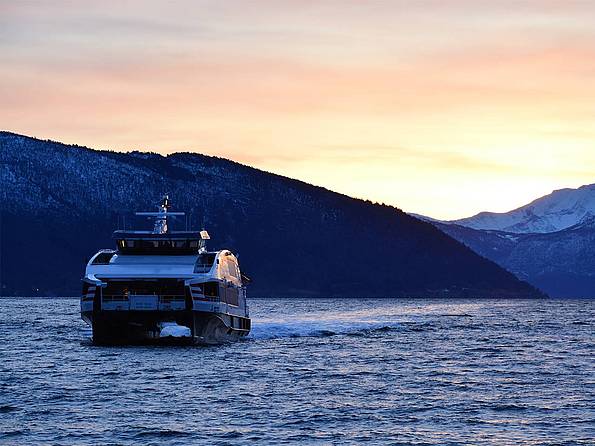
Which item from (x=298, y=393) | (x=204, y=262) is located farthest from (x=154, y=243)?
(x=298, y=393)

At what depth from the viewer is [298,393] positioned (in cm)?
6084

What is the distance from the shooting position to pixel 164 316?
8706 cm

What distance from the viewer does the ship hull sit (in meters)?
87.7

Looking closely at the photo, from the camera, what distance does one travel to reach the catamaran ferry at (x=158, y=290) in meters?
87.2

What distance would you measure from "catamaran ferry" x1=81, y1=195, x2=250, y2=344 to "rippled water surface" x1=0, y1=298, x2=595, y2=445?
2.29 meters

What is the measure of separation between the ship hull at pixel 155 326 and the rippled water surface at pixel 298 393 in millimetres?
1723

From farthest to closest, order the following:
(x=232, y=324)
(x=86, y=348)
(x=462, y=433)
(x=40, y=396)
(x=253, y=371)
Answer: (x=232, y=324)
(x=86, y=348)
(x=253, y=371)
(x=40, y=396)
(x=462, y=433)

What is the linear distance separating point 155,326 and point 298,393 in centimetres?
3695

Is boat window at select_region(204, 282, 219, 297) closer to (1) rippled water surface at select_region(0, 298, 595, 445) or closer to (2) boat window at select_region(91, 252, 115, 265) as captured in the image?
(1) rippled water surface at select_region(0, 298, 595, 445)

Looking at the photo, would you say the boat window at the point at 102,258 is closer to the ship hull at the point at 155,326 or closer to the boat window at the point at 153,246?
the boat window at the point at 153,246

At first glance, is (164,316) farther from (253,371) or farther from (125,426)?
(125,426)

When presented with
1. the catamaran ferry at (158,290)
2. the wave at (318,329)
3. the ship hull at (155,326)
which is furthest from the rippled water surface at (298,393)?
the wave at (318,329)

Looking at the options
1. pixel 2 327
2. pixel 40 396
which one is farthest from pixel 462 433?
pixel 2 327

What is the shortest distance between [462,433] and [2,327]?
9501 centimetres
